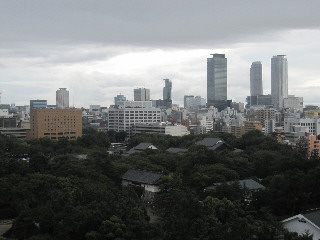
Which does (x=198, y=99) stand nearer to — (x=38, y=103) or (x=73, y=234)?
(x=38, y=103)

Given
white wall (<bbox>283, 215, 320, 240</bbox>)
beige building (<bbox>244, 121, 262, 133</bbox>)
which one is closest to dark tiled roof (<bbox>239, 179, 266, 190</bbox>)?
white wall (<bbox>283, 215, 320, 240</bbox>)

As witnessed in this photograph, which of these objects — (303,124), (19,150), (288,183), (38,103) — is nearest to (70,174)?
(288,183)

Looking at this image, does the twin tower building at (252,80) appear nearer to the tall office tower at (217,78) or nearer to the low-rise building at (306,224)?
the tall office tower at (217,78)

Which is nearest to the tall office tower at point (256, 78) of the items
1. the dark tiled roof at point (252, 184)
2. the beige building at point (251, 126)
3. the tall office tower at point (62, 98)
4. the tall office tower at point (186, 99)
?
the tall office tower at point (186, 99)

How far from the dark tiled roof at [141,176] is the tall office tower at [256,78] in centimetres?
14693

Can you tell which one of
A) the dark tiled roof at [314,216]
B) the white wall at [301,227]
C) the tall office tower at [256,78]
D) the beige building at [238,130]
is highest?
the tall office tower at [256,78]

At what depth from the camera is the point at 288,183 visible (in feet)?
62.6

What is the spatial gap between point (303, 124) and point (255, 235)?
53474 mm

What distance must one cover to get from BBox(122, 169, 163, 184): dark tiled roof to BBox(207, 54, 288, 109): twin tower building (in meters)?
119

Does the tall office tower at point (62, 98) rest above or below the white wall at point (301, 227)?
above

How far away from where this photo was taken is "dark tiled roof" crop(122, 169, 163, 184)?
82.4ft

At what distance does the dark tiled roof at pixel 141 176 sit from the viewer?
82.4 ft

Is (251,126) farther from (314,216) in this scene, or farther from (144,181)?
(314,216)

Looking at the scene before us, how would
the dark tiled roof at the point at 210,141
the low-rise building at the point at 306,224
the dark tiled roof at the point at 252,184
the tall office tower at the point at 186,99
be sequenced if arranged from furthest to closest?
the tall office tower at the point at 186,99 → the dark tiled roof at the point at 210,141 → the dark tiled roof at the point at 252,184 → the low-rise building at the point at 306,224
